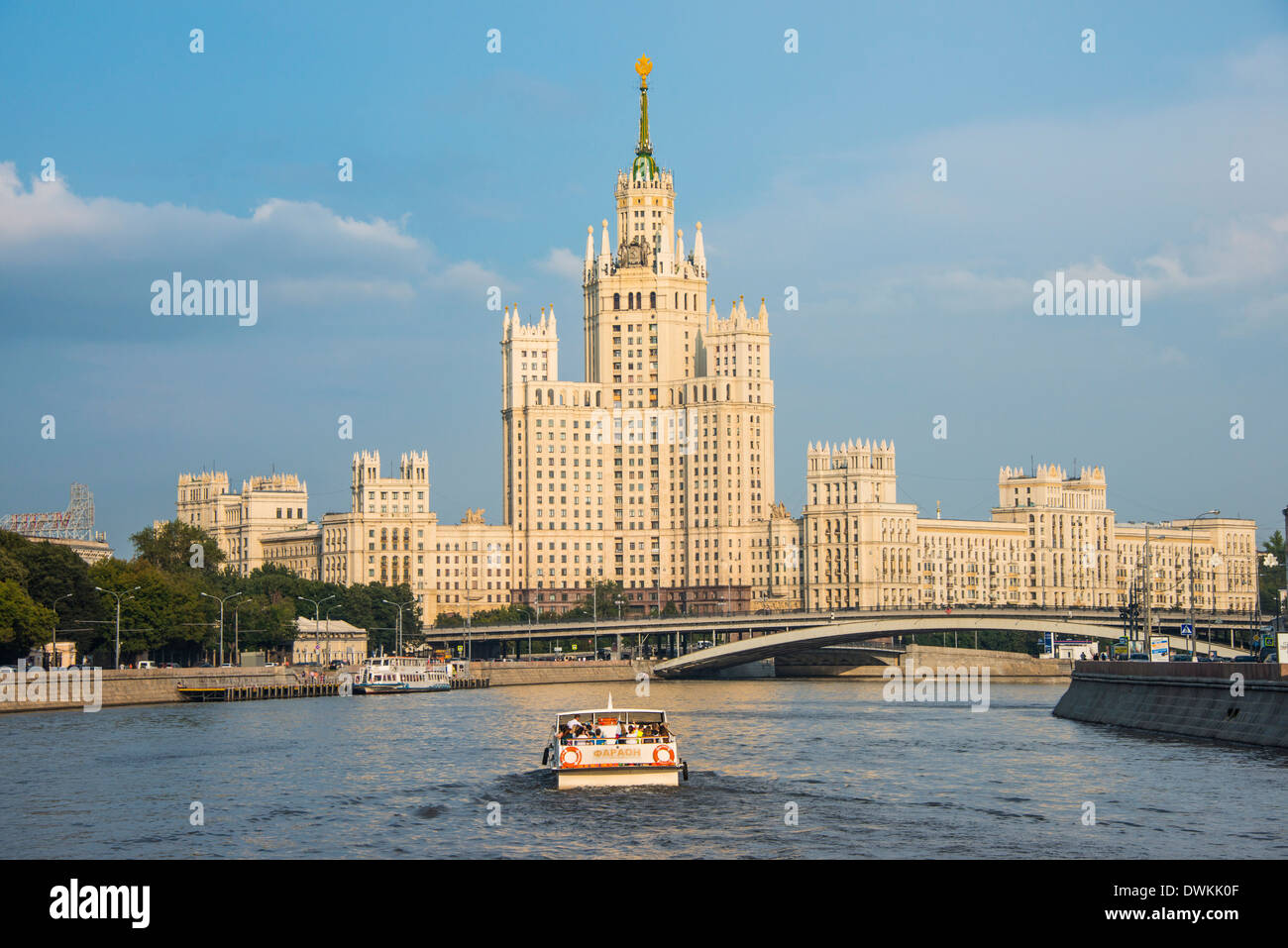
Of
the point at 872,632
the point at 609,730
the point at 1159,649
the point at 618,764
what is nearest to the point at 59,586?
the point at 872,632

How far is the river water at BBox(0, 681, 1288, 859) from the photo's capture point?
50.8 m

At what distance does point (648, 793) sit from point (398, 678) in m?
105

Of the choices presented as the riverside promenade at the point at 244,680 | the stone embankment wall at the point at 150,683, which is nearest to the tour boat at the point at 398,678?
the riverside promenade at the point at 244,680

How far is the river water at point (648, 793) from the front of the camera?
50.8 metres

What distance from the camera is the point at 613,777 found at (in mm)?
65250

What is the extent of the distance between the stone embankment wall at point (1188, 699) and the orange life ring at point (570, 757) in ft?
102

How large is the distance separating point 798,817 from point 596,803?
8.01 metres

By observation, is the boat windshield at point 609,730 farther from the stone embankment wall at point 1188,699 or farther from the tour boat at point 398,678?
the tour boat at point 398,678

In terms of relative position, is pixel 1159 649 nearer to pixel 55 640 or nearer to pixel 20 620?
pixel 20 620

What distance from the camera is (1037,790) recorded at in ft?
212

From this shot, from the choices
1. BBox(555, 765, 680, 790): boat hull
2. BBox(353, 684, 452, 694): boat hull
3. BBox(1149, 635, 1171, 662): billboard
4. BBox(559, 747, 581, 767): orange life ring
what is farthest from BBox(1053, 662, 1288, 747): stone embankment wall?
BBox(353, 684, 452, 694): boat hull

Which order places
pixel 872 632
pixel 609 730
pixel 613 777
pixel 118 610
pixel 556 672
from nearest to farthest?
pixel 613 777, pixel 609 730, pixel 118 610, pixel 872 632, pixel 556 672
